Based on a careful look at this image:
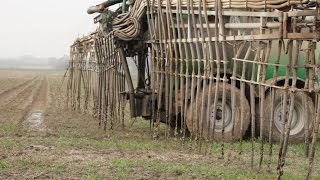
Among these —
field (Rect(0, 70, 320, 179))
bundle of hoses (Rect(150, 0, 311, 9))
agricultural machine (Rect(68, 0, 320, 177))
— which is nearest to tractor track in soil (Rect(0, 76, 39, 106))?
agricultural machine (Rect(68, 0, 320, 177))

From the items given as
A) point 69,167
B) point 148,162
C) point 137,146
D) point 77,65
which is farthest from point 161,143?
point 77,65

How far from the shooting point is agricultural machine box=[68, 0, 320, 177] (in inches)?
320

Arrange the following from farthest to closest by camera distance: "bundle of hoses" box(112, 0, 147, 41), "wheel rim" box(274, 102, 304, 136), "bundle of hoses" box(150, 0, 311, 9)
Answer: "bundle of hoses" box(112, 0, 147, 41)
"wheel rim" box(274, 102, 304, 136)
"bundle of hoses" box(150, 0, 311, 9)

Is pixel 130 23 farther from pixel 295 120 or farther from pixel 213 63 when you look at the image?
pixel 295 120

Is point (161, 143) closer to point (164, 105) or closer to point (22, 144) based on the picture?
point (164, 105)

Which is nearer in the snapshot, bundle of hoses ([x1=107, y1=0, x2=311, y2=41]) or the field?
the field

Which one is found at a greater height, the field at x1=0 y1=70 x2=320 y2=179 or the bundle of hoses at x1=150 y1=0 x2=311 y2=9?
the bundle of hoses at x1=150 y1=0 x2=311 y2=9

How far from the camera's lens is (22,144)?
1105cm

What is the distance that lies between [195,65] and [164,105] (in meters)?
1.67

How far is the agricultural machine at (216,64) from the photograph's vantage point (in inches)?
320

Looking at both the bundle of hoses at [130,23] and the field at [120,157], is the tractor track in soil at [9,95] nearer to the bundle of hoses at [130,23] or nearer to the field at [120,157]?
the field at [120,157]

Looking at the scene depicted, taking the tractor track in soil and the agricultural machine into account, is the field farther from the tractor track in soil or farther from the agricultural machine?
the tractor track in soil

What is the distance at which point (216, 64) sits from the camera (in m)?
10.7

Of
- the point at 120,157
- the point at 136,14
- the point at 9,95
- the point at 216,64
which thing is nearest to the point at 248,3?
the point at 216,64
